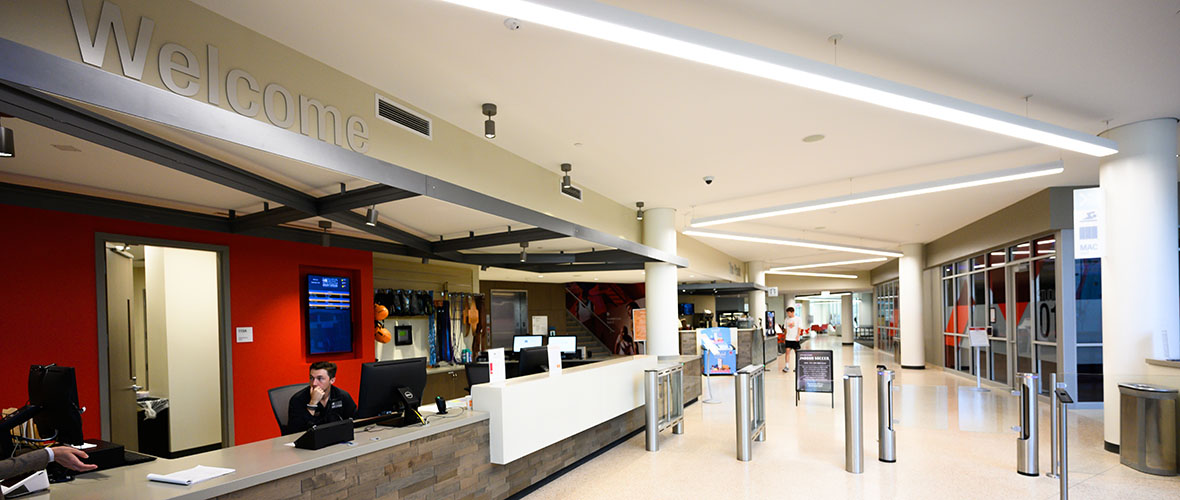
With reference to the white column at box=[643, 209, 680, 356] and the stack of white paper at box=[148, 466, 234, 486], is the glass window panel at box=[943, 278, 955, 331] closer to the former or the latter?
the white column at box=[643, 209, 680, 356]

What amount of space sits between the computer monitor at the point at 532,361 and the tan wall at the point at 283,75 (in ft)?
5.10

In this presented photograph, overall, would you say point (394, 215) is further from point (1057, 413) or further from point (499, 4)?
point (1057, 413)

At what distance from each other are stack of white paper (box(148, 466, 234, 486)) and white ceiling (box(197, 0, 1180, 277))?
7.85 feet

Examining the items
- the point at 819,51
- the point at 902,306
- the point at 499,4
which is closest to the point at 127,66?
the point at 499,4

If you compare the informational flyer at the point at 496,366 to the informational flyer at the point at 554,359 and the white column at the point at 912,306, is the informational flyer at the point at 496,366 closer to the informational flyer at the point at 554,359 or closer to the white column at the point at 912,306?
the informational flyer at the point at 554,359

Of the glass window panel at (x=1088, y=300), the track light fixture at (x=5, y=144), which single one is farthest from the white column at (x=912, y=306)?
the track light fixture at (x=5, y=144)

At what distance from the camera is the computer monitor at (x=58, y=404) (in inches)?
118

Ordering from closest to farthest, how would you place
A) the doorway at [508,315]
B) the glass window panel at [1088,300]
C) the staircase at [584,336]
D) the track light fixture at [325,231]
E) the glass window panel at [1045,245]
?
the track light fixture at [325,231] → the glass window panel at [1088,300] → the glass window panel at [1045,245] → the doorway at [508,315] → the staircase at [584,336]

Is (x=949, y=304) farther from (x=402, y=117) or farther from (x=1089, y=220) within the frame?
(x=402, y=117)

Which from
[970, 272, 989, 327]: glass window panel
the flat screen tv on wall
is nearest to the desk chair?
the flat screen tv on wall

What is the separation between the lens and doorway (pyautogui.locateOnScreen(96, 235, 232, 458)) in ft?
21.4

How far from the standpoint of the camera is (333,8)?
3.37 meters

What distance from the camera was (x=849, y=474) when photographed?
5.59 meters

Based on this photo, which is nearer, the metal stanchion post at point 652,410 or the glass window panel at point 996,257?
the metal stanchion post at point 652,410
